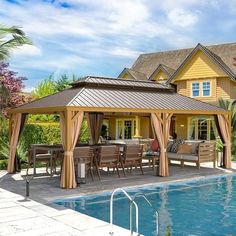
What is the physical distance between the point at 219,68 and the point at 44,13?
59.5 feet

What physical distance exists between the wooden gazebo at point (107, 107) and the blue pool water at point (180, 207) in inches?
65.1

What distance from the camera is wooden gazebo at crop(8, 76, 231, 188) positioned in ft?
39.8

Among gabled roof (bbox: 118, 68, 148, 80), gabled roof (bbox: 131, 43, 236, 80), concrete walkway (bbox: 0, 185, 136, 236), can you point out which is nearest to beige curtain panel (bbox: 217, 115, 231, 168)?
concrete walkway (bbox: 0, 185, 136, 236)

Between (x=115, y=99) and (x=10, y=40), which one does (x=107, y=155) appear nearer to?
(x=115, y=99)

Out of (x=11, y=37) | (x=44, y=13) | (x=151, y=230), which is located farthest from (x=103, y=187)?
(x=44, y=13)

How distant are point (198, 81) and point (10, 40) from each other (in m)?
20.2

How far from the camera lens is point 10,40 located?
1433 cm

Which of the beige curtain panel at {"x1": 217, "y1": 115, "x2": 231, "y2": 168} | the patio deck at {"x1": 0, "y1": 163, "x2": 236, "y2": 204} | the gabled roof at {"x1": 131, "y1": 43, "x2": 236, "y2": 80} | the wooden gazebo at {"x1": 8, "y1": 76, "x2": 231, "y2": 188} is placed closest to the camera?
the patio deck at {"x1": 0, "y1": 163, "x2": 236, "y2": 204}

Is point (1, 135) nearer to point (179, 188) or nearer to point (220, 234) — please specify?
point (179, 188)

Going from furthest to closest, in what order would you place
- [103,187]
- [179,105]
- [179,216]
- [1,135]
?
[1,135] < [179,105] < [103,187] < [179,216]

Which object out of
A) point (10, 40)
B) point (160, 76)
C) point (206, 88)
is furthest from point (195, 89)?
point (10, 40)

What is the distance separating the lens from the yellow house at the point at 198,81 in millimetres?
30203

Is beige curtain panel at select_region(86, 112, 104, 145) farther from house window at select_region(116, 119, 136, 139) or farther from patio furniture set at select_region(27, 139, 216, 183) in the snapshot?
house window at select_region(116, 119, 136, 139)

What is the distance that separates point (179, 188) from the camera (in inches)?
509
